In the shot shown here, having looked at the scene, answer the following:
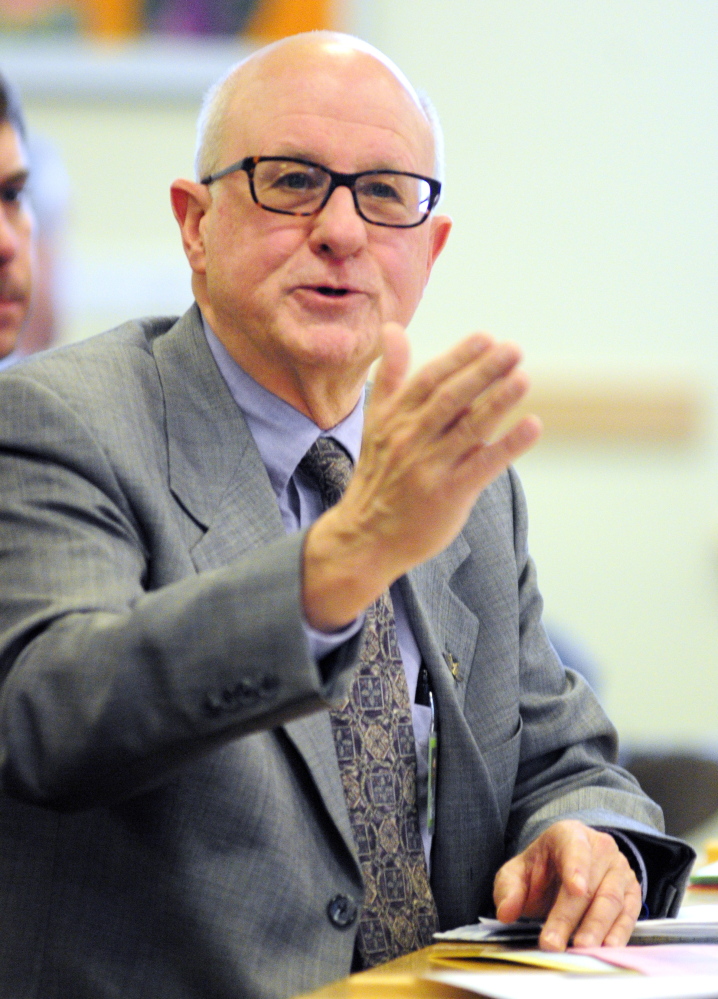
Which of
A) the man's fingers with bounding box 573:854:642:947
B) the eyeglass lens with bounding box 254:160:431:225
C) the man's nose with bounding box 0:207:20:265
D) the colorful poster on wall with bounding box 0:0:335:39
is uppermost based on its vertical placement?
the colorful poster on wall with bounding box 0:0:335:39

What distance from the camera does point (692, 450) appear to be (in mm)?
4055

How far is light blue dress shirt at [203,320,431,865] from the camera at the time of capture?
1.40 meters

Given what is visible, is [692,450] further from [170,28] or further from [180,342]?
[180,342]

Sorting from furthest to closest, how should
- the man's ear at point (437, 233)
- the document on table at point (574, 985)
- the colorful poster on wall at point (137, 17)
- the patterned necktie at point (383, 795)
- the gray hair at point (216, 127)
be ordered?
the colorful poster on wall at point (137, 17), the man's ear at point (437, 233), the gray hair at point (216, 127), the patterned necktie at point (383, 795), the document on table at point (574, 985)

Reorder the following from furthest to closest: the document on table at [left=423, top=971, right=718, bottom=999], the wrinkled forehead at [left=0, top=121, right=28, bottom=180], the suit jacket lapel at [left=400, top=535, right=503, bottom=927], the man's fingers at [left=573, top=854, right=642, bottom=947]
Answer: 1. the wrinkled forehead at [left=0, top=121, right=28, bottom=180]
2. the suit jacket lapel at [left=400, top=535, right=503, bottom=927]
3. the man's fingers at [left=573, top=854, right=642, bottom=947]
4. the document on table at [left=423, top=971, right=718, bottom=999]

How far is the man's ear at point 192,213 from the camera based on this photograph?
154 centimetres

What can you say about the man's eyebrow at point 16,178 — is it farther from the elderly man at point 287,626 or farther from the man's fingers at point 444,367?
the man's fingers at point 444,367

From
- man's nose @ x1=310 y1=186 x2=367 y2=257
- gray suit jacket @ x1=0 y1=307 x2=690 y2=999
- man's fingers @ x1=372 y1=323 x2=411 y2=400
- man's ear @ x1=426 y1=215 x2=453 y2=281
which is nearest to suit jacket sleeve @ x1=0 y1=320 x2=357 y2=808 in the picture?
gray suit jacket @ x1=0 y1=307 x2=690 y2=999

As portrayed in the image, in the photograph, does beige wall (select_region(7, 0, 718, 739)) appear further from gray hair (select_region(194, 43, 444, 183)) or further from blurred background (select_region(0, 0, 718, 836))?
gray hair (select_region(194, 43, 444, 183))

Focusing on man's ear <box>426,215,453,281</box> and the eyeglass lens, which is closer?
the eyeglass lens

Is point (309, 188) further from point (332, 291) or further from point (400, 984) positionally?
point (400, 984)

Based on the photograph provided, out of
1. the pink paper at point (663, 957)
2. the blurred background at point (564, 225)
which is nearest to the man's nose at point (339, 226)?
the pink paper at point (663, 957)

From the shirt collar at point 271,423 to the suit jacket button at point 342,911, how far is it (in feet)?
1.46

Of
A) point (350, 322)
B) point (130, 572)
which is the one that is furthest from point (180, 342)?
point (130, 572)
